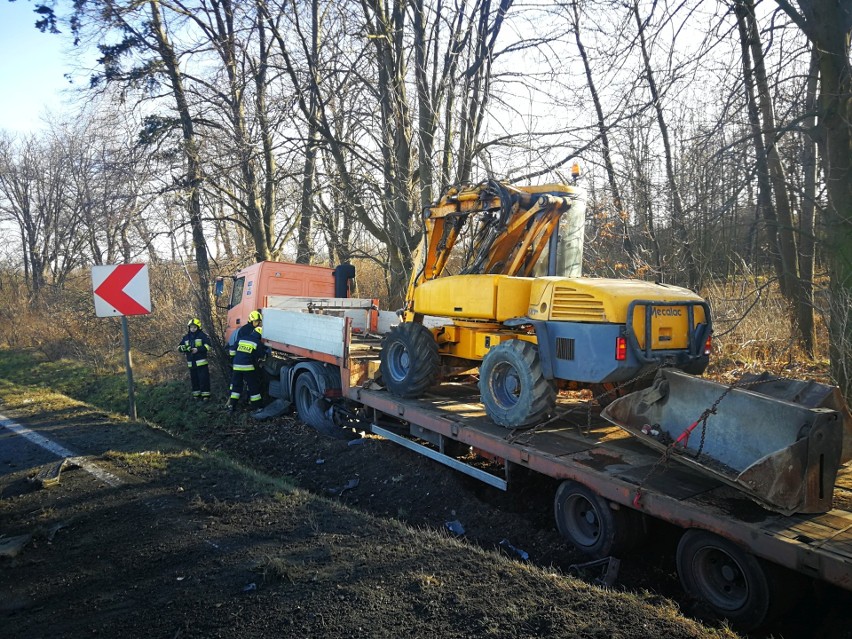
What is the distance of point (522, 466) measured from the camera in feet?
18.2

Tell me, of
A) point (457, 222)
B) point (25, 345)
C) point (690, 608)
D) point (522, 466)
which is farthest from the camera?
point (25, 345)

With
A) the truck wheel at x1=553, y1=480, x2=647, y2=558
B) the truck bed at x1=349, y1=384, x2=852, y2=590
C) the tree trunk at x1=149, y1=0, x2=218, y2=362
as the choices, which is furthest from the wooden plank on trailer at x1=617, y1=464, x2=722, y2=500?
the tree trunk at x1=149, y1=0, x2=218, y2=362

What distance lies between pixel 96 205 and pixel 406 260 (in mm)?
7201

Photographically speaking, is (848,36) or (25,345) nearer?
(848,36)

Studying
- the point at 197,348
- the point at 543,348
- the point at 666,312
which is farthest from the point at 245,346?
the point at 666,312

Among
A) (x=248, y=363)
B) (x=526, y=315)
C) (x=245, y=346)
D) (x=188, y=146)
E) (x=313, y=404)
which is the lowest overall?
(x=313, y=404)

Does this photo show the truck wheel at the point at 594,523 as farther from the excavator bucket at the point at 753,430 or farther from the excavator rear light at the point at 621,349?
the excavator rear light at the point at 621,349

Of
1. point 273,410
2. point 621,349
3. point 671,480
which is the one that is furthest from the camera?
point 273,410

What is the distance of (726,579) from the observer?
13.1ft

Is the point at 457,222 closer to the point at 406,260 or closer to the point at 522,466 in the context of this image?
the point at 522,466

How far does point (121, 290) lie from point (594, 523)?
7.27 meters

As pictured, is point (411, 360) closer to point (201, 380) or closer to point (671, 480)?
point (671, 480)

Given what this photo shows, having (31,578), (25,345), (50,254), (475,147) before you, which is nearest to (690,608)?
(31,578)

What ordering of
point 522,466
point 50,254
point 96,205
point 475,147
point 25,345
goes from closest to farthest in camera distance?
point 522,466, point 475,147, point 96,205, point 25,345, point 50,254
